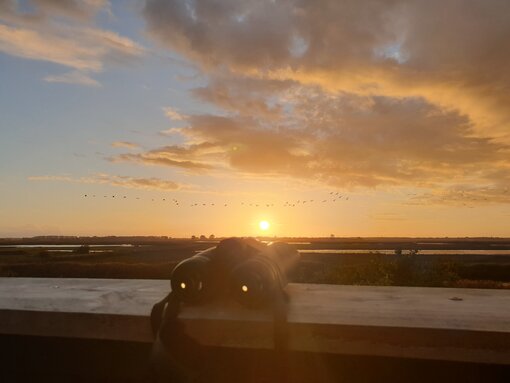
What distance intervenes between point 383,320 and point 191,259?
0.78 meters

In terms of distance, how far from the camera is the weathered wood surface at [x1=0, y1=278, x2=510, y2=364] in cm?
160

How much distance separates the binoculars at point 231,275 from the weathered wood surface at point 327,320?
0.06 metres

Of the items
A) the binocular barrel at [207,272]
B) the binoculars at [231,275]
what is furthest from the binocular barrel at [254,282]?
the binocular barrel at [207,272]

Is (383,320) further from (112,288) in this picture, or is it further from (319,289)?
(112,288)

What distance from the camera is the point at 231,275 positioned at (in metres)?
1.86

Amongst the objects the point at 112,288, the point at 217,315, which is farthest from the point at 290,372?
the point at 112,288

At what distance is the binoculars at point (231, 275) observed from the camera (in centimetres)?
181

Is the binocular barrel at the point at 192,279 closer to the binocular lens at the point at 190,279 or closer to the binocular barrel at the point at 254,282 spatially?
the binocular lens at the point at 190,279

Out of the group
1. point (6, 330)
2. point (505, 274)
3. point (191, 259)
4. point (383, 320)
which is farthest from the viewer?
point (505, 274)

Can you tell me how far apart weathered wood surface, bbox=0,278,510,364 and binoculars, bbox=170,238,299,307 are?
65mm

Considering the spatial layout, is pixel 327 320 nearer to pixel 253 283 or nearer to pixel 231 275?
pixel 253 283

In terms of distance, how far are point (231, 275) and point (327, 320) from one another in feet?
1.33

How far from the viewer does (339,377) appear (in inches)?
72.3

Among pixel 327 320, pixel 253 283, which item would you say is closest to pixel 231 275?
pixel 253 283
